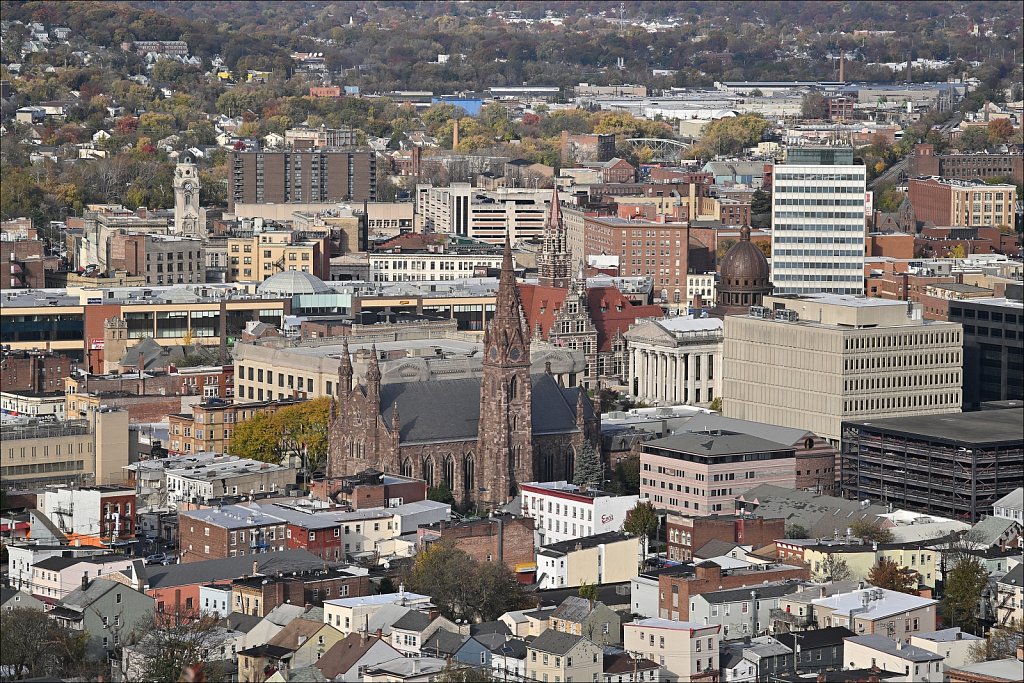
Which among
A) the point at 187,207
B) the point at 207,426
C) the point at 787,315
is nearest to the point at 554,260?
the point at 787,315

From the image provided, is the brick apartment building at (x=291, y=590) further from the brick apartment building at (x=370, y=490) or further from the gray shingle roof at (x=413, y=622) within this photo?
the brick apartment building at (x=370, y=490)

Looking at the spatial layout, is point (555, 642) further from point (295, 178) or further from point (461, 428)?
point (295, 178)

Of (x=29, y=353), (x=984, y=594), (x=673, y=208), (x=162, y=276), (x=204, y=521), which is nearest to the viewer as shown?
(x=984, y=594)

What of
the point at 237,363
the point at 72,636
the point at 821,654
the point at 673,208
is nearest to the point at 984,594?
the point at 821,654

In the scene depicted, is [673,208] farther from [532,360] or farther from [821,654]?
[821,654]

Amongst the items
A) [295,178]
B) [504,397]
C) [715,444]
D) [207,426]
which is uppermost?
[295,178]

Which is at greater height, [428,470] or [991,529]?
[428,470]
